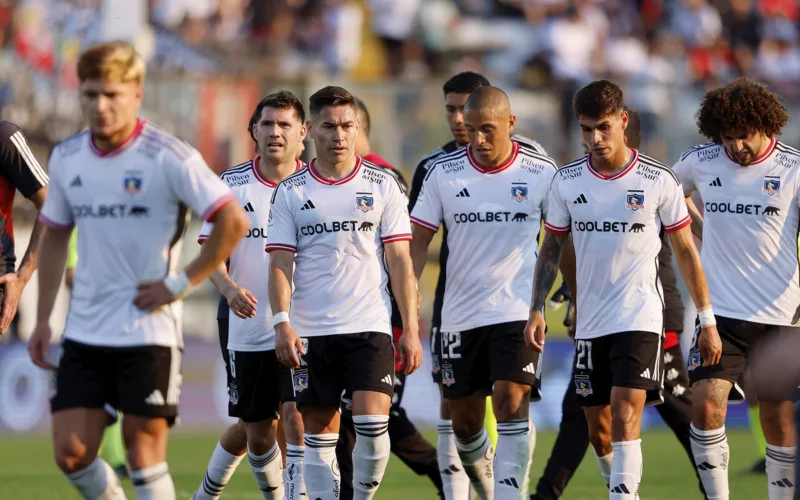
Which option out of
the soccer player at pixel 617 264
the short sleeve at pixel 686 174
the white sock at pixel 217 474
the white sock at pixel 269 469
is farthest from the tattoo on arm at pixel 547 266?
the white sock at pixel 217 474

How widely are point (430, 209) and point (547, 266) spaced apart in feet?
3.22

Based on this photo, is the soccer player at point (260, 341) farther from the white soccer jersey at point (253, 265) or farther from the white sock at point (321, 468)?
the white sock at point (321, 468)

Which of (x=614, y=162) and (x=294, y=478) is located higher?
(x=614, y=162)

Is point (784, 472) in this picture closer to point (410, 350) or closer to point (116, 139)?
point (410, 350)

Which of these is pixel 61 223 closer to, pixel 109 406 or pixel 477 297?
pixel 109 406

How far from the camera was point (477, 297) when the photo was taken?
8539 millimetres

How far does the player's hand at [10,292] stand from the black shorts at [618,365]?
343 centimetres

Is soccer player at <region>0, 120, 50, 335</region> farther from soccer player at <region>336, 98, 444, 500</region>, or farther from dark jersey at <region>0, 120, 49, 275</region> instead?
soccer player at <region>336, 98, 444, 500</region>

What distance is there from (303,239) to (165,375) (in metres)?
2.05

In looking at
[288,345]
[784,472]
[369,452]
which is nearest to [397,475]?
[369,452]

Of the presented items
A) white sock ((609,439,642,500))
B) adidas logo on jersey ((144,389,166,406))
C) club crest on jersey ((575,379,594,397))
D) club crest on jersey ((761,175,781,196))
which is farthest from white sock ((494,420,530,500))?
adidas logo on jersey ((144,389,166,406))

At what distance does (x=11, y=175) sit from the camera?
8.31 meters

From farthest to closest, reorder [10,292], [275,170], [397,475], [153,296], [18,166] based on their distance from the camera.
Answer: [397,475]
[275,170]
[18,166]
[10,292]
[153,296]

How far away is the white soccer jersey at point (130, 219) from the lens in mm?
6219
